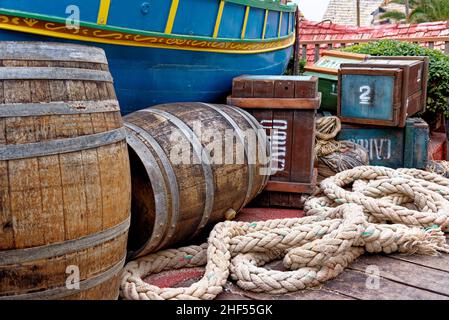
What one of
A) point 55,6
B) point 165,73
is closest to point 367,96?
A: point 165,73

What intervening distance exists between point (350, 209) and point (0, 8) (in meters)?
2.06

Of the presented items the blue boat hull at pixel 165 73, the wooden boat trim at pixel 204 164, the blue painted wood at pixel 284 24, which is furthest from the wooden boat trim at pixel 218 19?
the blue painted wood at pixel 284 24

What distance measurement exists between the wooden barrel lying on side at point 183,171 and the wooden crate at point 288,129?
0.53 meters

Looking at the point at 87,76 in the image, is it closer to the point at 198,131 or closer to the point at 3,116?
the point at 3,116

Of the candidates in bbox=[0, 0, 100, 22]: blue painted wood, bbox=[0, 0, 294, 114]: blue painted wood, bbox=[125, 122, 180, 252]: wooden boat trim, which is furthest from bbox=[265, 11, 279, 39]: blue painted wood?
bbox=[125, 122, 180, 252]: wooden boat trim

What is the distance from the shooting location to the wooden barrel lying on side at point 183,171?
7.79ft

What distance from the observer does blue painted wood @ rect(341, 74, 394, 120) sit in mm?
4164

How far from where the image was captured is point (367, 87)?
4.22 metres

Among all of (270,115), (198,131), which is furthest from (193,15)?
(198,131)

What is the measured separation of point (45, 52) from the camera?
1.76 metres

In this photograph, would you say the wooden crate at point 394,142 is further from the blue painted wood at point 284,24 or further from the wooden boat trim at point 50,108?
the wooden boat trim at point 50,108

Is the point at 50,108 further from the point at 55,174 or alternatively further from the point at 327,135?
the point at 327,135

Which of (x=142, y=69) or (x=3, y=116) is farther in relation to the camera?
(x=142, y=69)

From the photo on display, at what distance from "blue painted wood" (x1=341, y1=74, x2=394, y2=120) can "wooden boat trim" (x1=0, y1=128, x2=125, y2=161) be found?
2.87 meters
